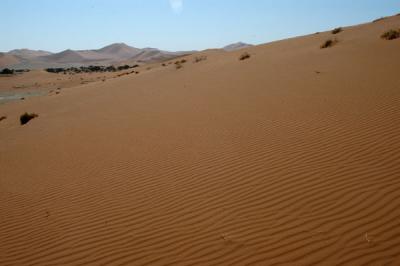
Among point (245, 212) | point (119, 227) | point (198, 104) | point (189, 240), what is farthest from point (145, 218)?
point (198, 104)

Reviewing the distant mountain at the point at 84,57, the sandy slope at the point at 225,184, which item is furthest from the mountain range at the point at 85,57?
the sandy slope at the point at 225,184

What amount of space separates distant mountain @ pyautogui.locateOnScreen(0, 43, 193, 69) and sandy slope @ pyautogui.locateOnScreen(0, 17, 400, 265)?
98864 mm

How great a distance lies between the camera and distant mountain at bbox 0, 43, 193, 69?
11400 centimetres

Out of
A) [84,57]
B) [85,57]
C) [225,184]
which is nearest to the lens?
[225,184]

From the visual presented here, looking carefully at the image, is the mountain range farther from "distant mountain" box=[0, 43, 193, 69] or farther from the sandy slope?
the sandy slope

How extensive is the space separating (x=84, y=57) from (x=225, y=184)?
498 ft

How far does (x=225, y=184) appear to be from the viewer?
5480 mm

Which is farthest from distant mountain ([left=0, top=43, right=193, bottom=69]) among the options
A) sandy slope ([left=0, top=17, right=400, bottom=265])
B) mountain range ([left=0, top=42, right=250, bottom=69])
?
sandy slope ([left=0, top=17, right=400, bottom=265])

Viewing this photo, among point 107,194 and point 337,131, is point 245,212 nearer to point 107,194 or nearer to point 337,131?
point 107,194

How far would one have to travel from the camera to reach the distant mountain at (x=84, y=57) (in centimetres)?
11400

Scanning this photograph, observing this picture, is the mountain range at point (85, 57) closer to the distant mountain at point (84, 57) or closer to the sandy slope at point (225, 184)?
the distant mountain at point (84, 57)

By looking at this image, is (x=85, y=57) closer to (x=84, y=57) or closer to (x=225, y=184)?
(x=84, y=57)

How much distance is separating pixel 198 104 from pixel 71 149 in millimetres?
4291

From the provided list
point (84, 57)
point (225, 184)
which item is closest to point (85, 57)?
point (84, 57)
